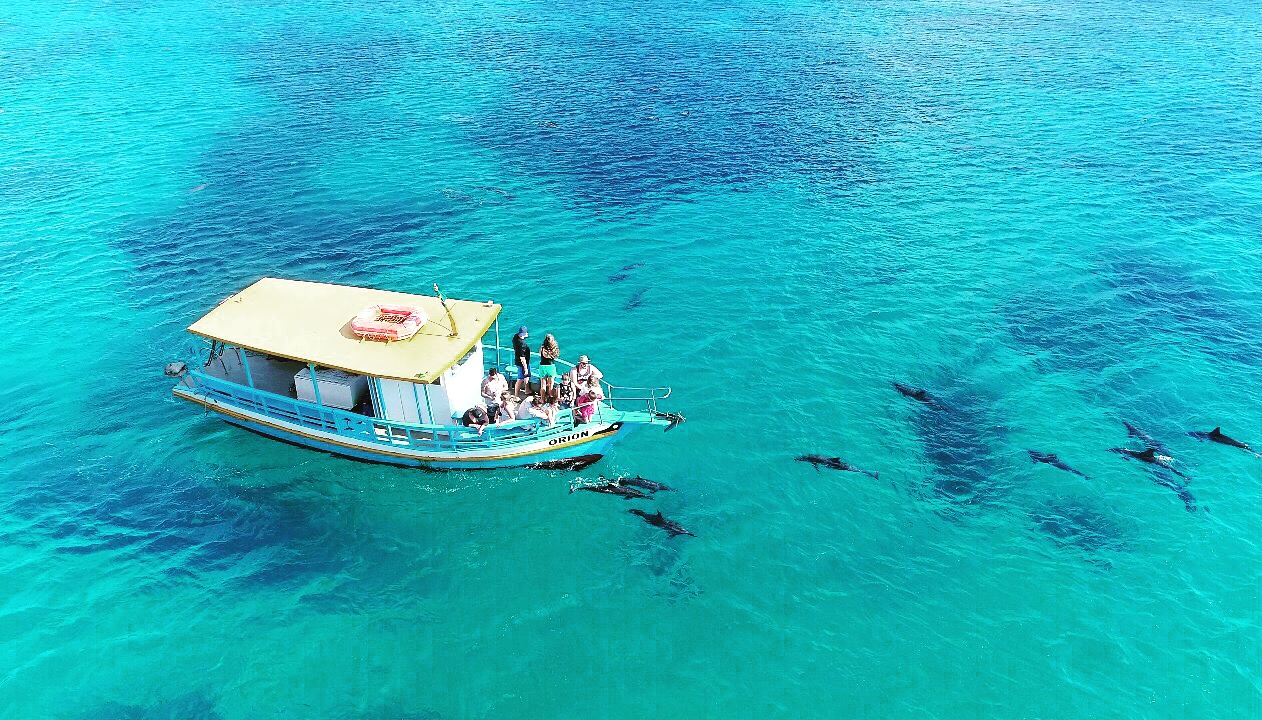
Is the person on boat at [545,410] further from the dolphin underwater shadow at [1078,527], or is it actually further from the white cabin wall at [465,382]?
the dolphin underwater shadow at [1078,527]

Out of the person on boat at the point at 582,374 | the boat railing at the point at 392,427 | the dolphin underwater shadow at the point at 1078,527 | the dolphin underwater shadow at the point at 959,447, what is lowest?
the dolphin underwater shadow at the point at 1078,527

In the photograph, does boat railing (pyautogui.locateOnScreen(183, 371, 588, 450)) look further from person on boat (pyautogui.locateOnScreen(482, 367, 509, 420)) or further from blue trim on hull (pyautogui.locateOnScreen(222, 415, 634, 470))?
person on boat (pyautogui.locateOnScreen(482, 367, 509, 420))

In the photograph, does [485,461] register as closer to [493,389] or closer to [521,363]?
[493,389]

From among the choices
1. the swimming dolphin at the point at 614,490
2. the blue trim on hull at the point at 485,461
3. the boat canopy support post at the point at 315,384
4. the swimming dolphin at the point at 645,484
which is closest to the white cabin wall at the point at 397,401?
the blue trim on hull at the point at 485,461

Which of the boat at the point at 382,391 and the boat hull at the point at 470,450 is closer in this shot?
the boat at the point at 382,391

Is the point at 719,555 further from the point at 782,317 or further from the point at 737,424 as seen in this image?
the point at 782,317

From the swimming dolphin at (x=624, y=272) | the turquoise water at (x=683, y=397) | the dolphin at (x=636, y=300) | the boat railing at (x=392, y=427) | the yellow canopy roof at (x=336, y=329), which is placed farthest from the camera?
the swimming dolphin at (x=624, y=272)

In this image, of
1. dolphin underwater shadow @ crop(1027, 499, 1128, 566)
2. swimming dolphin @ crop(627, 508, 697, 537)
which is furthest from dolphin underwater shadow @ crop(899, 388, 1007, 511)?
swimming dolphin @ crop(627, 508, 697, 537)
